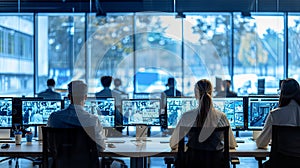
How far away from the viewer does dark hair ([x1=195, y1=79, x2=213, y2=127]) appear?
13.3 ft

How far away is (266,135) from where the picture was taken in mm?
4398

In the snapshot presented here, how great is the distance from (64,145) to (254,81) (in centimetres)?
930

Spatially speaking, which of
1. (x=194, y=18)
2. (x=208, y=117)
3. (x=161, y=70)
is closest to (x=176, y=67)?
(x=161, y=70)

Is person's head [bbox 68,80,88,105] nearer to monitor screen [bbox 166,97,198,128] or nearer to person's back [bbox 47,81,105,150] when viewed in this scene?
person's back [bbox 47,81,105,150]

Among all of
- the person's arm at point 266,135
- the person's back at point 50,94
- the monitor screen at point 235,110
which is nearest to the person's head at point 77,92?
the monitor screen at point 235,110

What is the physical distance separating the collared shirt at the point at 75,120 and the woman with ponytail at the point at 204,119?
0.68 m

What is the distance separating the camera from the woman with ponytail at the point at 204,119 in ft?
12.7

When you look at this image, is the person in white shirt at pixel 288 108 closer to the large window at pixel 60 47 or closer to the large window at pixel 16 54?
the large window at pixel 60 47

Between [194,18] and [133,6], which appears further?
[194,18]

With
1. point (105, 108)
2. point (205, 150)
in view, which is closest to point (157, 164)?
point (105, 108)

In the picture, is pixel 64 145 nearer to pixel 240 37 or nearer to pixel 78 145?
pixel 78 145

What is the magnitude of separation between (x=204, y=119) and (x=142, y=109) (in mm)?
1179

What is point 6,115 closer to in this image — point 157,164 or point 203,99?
point 203,99

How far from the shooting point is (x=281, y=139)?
397cm
